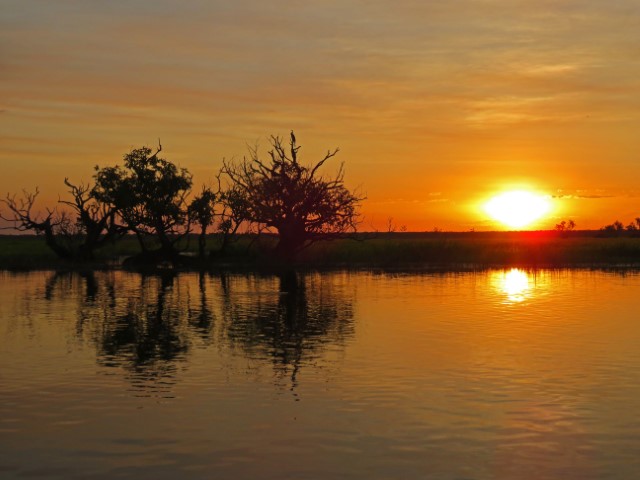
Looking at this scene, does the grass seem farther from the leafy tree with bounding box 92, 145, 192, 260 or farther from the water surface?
the water surface

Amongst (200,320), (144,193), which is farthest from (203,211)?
(200,320)

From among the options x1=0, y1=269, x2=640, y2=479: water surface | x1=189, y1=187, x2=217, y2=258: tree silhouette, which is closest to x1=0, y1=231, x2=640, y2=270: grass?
x1=189, y1=187, x2=217, y2=258: tree silhouette

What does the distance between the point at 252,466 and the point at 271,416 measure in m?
3.22

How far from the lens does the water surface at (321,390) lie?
1369 cm

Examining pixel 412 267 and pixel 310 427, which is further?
pixel 412 267

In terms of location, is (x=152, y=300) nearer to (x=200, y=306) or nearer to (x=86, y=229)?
(x=200, y=306)

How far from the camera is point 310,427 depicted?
1577cm

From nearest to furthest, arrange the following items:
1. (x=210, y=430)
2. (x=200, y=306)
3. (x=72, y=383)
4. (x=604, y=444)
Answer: (x=604, y=444) → (x=210, y=430) → (x=72, y=383) → (x=200, y=306)

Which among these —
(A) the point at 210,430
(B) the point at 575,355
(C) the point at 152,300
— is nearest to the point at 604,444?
(A) the point at 210,430

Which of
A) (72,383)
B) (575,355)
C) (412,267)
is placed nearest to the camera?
(72,383)

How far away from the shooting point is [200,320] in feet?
110

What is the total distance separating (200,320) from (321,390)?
49.9 ft

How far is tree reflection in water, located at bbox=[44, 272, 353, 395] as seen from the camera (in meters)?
23.9

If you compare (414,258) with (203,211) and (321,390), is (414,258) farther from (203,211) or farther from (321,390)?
(321,390)
